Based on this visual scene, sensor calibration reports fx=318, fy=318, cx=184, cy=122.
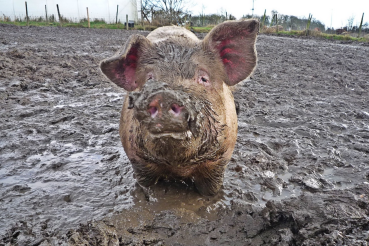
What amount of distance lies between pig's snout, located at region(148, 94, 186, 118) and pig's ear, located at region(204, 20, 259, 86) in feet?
3.55

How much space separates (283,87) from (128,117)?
561 centimetres

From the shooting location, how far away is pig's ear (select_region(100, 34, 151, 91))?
8.97 feet

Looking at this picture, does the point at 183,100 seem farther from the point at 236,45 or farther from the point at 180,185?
the point at 180,185

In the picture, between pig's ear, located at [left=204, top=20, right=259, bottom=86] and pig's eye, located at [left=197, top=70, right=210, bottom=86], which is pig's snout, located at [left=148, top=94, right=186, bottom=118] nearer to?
pig's eye, located at [left=197, top=70, right=210, bottom=86]

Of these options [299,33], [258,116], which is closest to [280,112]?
[258,116]

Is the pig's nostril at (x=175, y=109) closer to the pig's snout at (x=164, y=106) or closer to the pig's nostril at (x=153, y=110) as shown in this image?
the pig's snout at (x=164, y=106)

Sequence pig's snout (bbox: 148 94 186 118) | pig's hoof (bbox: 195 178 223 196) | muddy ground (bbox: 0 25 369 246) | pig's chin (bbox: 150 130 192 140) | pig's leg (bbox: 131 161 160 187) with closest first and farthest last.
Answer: pig's snout (bbox: 148 94 186 118), pig's chin (bbox: 150 130 192 140), muddy ground (bbox: 0 25 369 246), pig's leg (bbox: 131 161 160 187), pig's hoof (bbox: 195 178 223 196)

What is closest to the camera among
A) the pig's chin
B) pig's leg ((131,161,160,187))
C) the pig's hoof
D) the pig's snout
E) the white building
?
the pig's snout

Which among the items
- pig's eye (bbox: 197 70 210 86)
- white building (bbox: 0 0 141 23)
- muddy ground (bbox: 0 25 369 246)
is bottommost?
muddy ground (bbox: 0 25 369 246)

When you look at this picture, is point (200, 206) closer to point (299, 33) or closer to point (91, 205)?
point (91, 205)

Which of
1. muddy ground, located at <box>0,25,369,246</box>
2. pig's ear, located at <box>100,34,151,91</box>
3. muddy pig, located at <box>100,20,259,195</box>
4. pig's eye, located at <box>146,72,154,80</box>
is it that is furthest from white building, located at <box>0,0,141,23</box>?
pig's eye, located at <box>146,72,154,80</box>

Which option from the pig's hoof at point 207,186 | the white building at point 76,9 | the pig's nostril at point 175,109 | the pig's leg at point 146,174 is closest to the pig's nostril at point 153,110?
the pig's nostril at point 175,109

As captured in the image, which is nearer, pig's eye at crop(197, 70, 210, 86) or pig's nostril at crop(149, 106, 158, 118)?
pig's nostril at crop(149, 106, 158, 118)

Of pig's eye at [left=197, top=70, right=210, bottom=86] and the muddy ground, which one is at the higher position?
pig's eye at [left=197, top=70, right=210, bottom=86]
